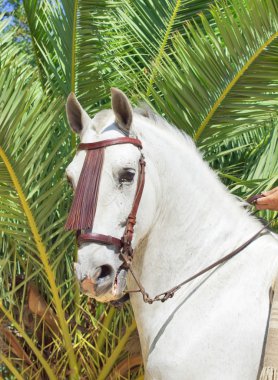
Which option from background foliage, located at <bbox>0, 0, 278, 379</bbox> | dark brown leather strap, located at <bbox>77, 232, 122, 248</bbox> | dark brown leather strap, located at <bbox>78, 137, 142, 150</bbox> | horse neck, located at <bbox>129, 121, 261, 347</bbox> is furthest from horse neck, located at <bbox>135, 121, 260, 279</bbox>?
background foliage, located at <bbox>0, 0, 278, 379</bbox>

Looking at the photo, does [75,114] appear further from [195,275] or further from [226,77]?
[226,77]

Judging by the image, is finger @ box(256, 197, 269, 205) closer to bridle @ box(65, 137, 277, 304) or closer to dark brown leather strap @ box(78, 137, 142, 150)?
bridle @ box(65, 137, 277, 304)

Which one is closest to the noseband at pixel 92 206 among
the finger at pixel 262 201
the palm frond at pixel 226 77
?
the finger at pixel 262 201

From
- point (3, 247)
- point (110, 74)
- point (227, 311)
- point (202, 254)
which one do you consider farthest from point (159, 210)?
point (110, 74)

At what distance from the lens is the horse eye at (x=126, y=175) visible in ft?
8.85

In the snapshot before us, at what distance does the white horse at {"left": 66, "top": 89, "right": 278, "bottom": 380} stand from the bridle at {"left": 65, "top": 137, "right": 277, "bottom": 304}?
0.07 feet

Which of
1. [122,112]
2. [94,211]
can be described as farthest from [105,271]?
[122,112]

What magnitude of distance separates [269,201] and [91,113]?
246cm

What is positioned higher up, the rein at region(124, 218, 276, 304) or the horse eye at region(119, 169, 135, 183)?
the horse eye at region(119, 169, 135, 183)

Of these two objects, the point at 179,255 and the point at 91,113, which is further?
the point at 91,113

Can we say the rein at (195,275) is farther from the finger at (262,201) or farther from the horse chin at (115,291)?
the finger at (262,201)

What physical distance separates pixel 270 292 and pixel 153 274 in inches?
19.3

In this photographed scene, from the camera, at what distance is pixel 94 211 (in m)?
2.64

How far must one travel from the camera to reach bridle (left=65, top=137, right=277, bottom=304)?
2.63 m
